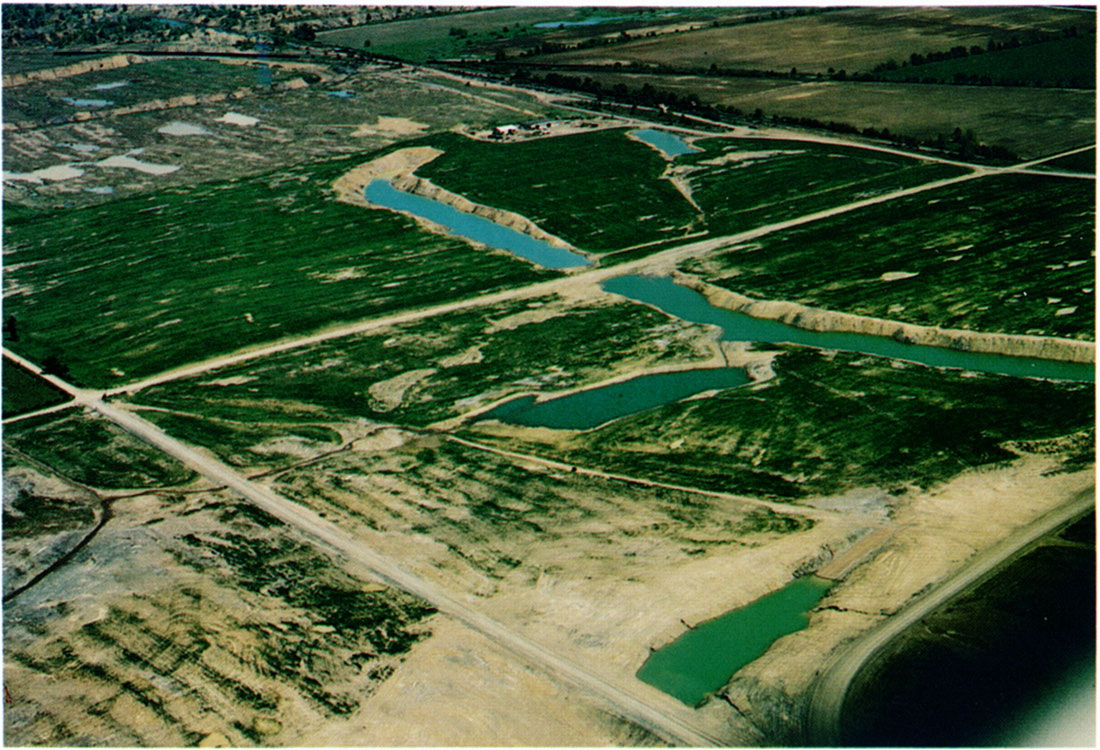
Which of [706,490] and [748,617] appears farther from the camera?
[706,490]

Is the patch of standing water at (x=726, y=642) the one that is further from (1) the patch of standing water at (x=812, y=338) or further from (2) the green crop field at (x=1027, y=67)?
(2) the green crop field at (x=1027, y=67)

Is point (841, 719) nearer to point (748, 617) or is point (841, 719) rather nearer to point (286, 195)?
point (748, 617)

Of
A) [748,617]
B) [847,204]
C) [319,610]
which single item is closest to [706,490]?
[748,617]

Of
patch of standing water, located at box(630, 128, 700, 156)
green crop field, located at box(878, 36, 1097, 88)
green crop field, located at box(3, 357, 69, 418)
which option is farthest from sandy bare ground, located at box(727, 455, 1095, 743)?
green crop field, located at box(878, 36, 1097, 88)

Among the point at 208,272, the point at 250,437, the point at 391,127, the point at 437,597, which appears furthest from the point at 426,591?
the point at 391,127

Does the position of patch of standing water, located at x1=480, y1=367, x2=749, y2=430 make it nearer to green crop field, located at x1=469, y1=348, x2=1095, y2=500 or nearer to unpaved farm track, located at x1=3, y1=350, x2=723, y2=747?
green crop field, located at x1=469, y1=348, x2=1095, y2=500

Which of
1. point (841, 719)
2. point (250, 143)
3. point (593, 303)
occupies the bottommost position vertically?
point (841, 719)
